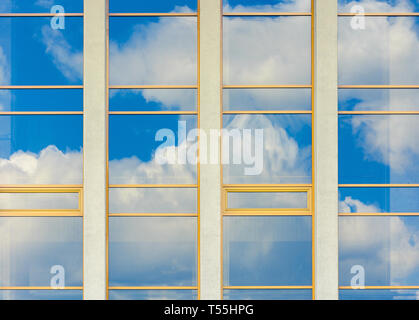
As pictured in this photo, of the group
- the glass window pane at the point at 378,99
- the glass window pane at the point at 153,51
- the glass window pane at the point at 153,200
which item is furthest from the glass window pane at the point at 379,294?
the glass window pane at the point at 153,51

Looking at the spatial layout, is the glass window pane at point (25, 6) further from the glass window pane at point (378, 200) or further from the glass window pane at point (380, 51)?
the glass window pane at point (378, 200)

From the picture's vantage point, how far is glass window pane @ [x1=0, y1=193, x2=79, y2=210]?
1184 cm

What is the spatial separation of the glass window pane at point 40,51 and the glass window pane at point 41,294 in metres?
4.25

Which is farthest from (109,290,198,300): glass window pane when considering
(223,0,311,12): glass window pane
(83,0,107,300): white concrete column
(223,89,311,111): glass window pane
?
(223,0,311,12): glass window pane

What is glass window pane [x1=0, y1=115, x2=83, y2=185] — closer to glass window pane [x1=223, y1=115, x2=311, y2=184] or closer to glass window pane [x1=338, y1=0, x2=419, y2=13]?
glass window pane [x1=223, y1=115, x2=311, y2=184]

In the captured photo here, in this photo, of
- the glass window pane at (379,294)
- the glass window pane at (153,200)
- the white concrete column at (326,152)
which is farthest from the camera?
the glass window pane at (153,200)

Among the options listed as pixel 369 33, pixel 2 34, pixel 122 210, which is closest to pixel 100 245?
pixel 122 210

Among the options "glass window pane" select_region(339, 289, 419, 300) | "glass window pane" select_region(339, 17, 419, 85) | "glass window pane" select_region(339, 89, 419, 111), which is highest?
"glass window pane" select_region(339, 17, 419, 85)

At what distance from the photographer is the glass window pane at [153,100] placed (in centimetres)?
1196

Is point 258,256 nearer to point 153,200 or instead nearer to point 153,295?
point 153,295

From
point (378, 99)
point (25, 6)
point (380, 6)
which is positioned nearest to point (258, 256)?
point (378, 99)

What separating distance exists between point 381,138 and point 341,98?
Answer: 116 centimetres

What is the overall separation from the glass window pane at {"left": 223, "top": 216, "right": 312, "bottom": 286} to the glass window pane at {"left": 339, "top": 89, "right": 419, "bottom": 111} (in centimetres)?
278

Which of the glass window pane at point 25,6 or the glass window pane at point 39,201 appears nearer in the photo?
the glass window pane at point 39,201
